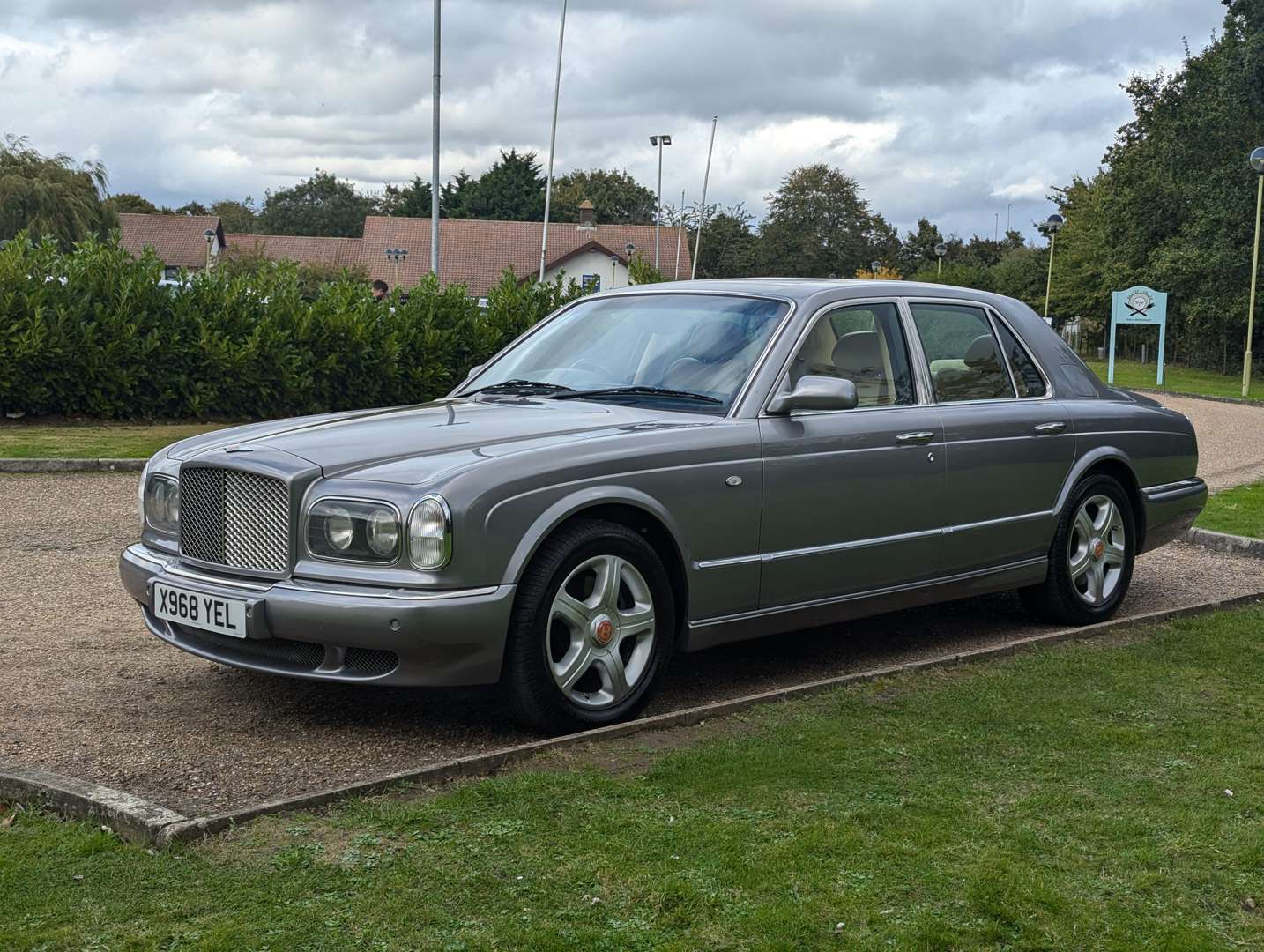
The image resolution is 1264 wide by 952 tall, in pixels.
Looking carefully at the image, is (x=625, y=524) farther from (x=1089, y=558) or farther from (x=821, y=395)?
(x=1089, y=558)

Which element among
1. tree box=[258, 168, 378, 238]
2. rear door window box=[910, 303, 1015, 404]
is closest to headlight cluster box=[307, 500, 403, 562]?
rear door window box=[910, 303, 1015, 404]

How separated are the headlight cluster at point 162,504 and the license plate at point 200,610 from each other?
30 centimetres

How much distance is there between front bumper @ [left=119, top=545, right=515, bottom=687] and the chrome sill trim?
1.06 meters

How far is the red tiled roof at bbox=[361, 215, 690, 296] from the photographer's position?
87.4 metres

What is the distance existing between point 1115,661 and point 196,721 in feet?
13.0

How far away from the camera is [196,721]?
561cm

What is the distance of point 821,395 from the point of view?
5973 millimetres

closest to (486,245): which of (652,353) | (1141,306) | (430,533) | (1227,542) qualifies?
(1141,306)

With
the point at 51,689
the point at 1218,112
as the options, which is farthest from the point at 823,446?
the point at 1218,112

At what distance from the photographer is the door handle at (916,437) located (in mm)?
6551

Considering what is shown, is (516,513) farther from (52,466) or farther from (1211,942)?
(52,466)

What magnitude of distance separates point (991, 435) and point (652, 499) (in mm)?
2225

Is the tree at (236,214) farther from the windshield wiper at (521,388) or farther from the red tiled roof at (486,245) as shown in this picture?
the windshield wiper at (521,388)

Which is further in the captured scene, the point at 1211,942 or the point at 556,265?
the point at 556,265
